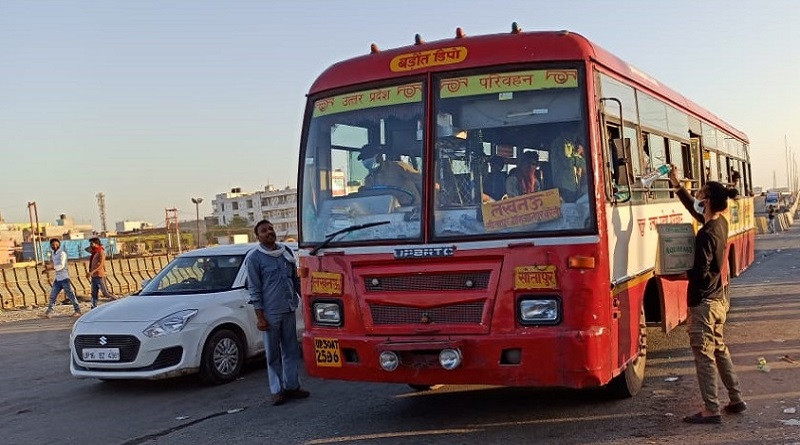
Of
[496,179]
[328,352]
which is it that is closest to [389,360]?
[328,352]

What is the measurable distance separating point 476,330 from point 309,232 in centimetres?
169

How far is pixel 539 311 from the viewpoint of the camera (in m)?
5.57

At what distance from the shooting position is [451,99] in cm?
600

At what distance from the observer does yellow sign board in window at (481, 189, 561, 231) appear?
566 centimetres

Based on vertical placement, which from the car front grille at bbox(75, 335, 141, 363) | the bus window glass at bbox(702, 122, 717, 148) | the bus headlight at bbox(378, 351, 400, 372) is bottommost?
the car front grille at bbox(75, 335, 141, 363)

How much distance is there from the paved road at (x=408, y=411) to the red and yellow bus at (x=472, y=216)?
60 cm

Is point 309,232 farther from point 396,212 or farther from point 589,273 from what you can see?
point 589,273

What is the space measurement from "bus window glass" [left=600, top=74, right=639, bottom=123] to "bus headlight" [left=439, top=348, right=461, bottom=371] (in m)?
2.21

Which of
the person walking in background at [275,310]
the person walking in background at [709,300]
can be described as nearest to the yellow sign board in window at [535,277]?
the person walking in background at [709,300]

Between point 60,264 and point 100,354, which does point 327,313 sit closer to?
point 100,354

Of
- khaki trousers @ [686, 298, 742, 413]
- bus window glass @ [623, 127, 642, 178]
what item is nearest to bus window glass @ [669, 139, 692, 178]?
bus window glass @ [623, 127, 642, 178]

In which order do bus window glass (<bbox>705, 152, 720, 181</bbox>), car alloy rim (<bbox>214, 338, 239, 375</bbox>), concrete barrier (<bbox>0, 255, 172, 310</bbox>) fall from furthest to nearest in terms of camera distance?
1. concrete barrier (<bbox>0, 255, 172, 310</bbox>)
2. bus window glass (<bbox>705, 152, 720, 181</bbox>)
3. car alloy rim (<bbox>214, 338, 239, 375</bbox>)

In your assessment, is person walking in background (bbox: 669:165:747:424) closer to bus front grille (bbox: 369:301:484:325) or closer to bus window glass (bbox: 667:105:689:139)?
bus front grille (bbox: 369:301:484:325)

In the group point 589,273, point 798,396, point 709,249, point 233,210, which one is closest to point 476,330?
point 589,273
